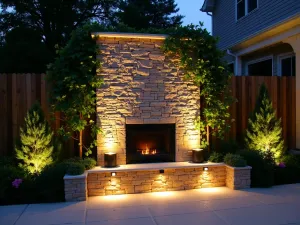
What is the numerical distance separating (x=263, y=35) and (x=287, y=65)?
4.24ft

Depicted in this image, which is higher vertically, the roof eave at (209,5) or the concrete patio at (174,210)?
the roof eave at (209,5)

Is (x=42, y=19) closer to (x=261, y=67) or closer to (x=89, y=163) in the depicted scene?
(x=261, y=67)

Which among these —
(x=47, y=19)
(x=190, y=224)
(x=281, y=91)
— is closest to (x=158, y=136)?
(x=190, y=224)

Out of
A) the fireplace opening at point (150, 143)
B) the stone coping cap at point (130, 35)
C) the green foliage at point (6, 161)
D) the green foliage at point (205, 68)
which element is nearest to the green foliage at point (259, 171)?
the green foliage at point (205, 68)

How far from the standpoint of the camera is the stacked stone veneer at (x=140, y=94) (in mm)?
5742

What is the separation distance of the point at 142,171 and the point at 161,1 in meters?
15.5

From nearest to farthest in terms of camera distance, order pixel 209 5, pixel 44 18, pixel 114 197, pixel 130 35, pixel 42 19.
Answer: pixel 114 197
pixel 130 35
pixel 209 5
pixel 44 18
pixel 42 19

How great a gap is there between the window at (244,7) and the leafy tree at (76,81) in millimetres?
6729

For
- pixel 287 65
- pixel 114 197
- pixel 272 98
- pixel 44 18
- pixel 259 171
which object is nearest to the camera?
pixel 114 197

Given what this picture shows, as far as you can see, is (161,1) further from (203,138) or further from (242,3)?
(203,138)

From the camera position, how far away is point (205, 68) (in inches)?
235

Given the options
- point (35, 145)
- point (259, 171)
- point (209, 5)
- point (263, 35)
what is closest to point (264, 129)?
point (259, 171)

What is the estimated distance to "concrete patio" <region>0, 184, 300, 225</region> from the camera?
393 centimetres

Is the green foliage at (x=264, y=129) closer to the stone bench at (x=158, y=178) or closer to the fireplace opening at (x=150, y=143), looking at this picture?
the stone bench at (x=158, y=178)
